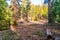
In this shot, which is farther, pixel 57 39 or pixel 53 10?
pixel 53 10

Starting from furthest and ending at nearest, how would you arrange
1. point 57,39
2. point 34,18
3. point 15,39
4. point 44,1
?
point 44,1
point 34,18
point 57,39
point 15,39

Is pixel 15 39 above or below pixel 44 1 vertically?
below

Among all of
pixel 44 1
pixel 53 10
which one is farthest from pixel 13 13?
pixel 44 1

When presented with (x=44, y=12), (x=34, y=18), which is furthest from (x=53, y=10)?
(x=44, y=12)

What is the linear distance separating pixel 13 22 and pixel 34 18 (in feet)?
19.7

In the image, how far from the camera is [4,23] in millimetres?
9719

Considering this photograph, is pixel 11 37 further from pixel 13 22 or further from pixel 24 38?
pixel 13 22

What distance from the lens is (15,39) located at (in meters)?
7.62

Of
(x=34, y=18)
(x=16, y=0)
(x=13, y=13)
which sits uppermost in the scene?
(x=16, y=0)

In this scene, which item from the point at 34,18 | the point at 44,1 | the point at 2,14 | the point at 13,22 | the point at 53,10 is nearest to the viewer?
the point at 2,14

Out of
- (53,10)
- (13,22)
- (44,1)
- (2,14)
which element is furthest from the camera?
(44,1)

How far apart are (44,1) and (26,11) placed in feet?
11.8

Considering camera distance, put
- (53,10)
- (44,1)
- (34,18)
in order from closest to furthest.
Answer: (53,10), (34,18), (44,1)

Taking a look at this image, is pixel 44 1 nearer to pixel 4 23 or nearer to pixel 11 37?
pixel 4 23
